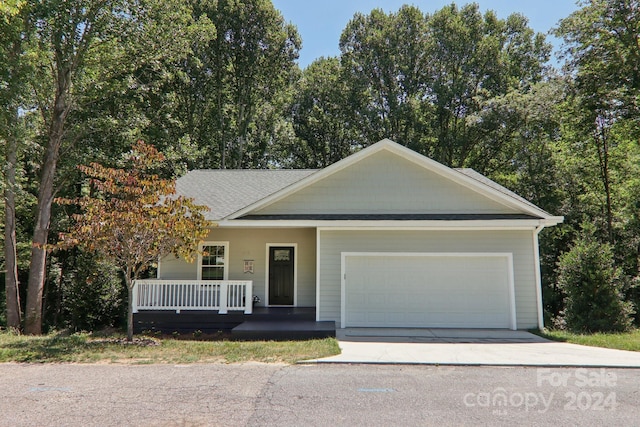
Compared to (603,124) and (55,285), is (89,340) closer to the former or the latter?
(55,285)

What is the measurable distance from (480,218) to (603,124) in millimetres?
12836

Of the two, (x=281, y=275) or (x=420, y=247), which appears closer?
(x=420, y=247)

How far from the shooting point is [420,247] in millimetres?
11008

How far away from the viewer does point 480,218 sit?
10781mm

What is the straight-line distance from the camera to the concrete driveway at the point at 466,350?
7.18m

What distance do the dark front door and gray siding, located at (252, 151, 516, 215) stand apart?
1562 mm

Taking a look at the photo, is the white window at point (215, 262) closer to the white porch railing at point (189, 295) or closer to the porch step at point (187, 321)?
the white porch railing at point (189, 295)

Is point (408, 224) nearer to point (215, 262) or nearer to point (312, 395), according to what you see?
point (215, 262)

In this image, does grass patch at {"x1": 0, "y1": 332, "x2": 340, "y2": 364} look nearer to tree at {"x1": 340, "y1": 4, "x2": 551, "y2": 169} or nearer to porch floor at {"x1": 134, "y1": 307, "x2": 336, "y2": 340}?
porch floor at {"x1": 134, "y1": 307, "x2": 336, "y2": 340}

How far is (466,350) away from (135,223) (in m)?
7.26

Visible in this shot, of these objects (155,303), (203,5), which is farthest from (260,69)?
(155,303)

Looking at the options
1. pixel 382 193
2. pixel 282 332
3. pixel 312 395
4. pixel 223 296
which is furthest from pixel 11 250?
pixel 312 395

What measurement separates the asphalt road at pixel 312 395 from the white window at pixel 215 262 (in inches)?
224

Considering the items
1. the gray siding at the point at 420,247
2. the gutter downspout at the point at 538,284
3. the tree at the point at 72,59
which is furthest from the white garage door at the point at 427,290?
the tree at the point at 72,59
